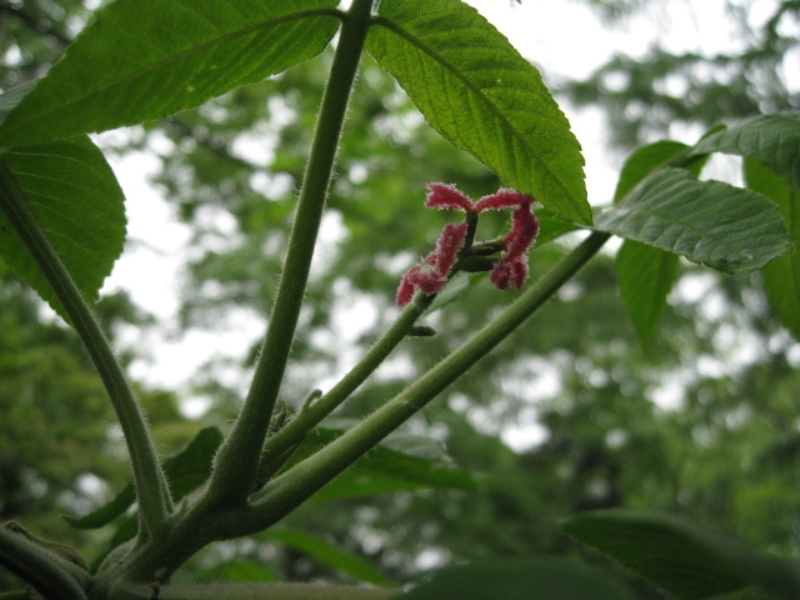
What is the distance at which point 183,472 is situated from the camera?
40.8 inches

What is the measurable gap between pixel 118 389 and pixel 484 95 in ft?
1.61

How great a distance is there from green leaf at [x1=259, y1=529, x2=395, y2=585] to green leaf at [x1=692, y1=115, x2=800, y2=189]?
A: 105 centimetres

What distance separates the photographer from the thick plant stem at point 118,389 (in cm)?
67

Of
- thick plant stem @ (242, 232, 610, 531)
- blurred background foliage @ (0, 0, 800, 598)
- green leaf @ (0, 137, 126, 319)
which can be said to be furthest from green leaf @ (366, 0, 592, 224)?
blurred background foliage @ (0, 0, 800, 598)

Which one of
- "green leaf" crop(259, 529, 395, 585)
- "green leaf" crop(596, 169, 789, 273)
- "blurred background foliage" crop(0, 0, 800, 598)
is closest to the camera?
"green leaf" crop(596, 169, 789, 273)

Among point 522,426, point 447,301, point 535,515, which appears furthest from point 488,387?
point 447,301

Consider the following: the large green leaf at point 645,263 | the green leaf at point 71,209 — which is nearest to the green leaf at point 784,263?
the large green leaf at point 645,263

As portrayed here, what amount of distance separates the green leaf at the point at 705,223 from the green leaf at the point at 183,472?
609mm

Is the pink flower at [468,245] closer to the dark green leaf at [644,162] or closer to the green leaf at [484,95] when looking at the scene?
the green leaf at [484,95]

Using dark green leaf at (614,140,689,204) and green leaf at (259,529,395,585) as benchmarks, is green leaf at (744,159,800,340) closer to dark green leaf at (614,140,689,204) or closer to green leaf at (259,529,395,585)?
dark green leaf at (614,140,689,204)

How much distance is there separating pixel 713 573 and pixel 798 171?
48 cm

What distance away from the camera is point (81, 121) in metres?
0.63

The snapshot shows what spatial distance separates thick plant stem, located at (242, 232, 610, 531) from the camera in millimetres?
673

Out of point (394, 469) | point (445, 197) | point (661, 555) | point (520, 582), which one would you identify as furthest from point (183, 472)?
point (520, 582)
